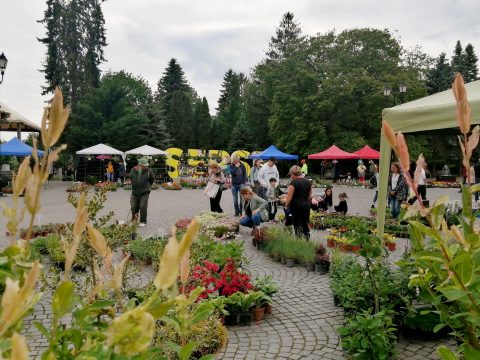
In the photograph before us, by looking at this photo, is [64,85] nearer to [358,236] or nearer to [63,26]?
[63,26]

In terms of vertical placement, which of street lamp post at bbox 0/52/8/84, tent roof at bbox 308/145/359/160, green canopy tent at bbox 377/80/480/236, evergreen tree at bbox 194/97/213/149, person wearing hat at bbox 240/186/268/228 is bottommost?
person wearing hat at bbox 240/186/268/228

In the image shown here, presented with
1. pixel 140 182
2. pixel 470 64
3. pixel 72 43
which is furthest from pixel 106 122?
pixel 470 64

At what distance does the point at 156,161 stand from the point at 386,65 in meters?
21.2

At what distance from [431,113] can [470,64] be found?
50.9 metres

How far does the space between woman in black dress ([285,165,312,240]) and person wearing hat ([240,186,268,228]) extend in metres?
1.18

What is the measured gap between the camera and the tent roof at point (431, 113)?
14.8 ft

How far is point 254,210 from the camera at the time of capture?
980cm

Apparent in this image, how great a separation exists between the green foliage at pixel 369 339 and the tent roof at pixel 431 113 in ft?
6.70

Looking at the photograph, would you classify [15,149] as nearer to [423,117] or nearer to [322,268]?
[322,268]

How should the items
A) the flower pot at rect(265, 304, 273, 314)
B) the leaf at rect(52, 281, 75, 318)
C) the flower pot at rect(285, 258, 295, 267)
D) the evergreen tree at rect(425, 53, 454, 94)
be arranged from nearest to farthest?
the leaf at rect(52, 281, 75, 318)
the flower pot at rect(265, 304, 273, 314)
the flower pot at rect(285, 258, 295, 267)
the evergreen tree at rect(425, 53, 454, 94)

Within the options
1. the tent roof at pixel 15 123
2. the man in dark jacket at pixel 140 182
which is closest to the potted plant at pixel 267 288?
the man in dark jacket at pixel 140 182

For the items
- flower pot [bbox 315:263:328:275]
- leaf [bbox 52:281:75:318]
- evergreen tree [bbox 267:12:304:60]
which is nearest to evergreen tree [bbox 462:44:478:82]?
evergreen tree [bbox 267:12:304:60]

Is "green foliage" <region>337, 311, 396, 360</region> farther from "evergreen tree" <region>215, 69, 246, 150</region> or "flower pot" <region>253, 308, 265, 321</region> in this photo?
"evergreen tree" <region>215, 69, 246, 150</region>

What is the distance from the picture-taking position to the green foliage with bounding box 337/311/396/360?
368 cm
